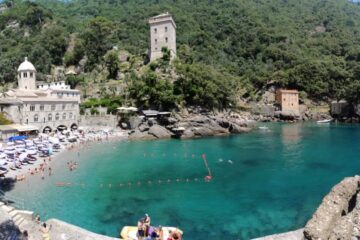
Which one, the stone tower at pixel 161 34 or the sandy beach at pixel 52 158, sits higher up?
the stone tower at pixel 161 34

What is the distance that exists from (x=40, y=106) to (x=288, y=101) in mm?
69945

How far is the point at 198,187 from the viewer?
30484 mm

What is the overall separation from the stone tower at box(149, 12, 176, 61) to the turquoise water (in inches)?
1490

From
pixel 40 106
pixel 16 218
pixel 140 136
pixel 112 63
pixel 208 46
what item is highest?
pixel 208 46

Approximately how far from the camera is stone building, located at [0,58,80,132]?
55.6 m

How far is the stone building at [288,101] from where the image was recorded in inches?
3824

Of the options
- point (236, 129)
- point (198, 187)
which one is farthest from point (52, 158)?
point (236, 129)

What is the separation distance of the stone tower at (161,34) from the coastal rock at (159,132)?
27046mm

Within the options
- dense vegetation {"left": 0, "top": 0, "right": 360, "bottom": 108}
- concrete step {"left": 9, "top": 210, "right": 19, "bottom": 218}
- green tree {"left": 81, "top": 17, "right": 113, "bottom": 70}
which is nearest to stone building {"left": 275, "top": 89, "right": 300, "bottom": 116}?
dense vegetation {"left": 0, "top": 0, "right": 360, "bottom": 108}

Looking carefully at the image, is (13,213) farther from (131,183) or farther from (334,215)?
(334,215)

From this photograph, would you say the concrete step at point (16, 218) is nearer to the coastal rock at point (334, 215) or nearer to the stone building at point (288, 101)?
the coastal rock at point (334, 215)

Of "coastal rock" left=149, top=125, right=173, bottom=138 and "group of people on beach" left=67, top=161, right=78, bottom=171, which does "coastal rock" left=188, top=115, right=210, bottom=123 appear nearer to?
"coastal rock" left=149, top=125, right=173, bottom=138

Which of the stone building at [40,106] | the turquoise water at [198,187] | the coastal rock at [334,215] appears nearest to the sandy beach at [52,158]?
the turquoise water at [198,187]

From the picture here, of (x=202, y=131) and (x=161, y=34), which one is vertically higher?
(x=161, y=34)
